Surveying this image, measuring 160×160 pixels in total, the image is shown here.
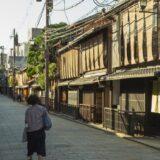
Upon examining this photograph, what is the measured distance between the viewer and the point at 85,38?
130 feet

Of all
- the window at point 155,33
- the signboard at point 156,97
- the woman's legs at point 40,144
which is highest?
the window at point 155,33

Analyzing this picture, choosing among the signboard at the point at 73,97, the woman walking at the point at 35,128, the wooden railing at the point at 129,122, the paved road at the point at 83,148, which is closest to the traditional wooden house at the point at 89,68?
the signboard at the point at 73,97

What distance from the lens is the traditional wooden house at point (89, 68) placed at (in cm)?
3372

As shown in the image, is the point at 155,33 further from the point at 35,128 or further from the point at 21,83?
the point at 21,83

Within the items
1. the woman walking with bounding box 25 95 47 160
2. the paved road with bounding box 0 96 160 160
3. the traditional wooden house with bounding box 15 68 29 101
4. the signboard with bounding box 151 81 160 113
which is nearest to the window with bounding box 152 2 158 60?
the signboard with bounding box 151 81 160 113

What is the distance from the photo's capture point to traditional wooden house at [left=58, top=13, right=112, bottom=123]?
33.7 m

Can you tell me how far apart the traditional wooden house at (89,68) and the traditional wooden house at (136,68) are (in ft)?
6.74

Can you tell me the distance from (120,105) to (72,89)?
16.6 m

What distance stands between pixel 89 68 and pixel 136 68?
12767 millimetres

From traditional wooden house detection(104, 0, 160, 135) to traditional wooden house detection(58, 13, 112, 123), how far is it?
205 centimetres

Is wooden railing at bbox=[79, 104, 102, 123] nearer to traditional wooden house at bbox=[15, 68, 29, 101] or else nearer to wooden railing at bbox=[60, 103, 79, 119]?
wooden railing at bbox=[60, 103, 79, 119]

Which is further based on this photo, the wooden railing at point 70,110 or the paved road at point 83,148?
the wooden railing at point 70,110

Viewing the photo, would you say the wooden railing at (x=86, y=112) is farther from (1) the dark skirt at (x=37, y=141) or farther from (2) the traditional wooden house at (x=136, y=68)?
(1) the dark skirt at (x=37, y=141)

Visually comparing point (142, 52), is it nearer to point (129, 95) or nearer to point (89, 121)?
point (129, 95)
